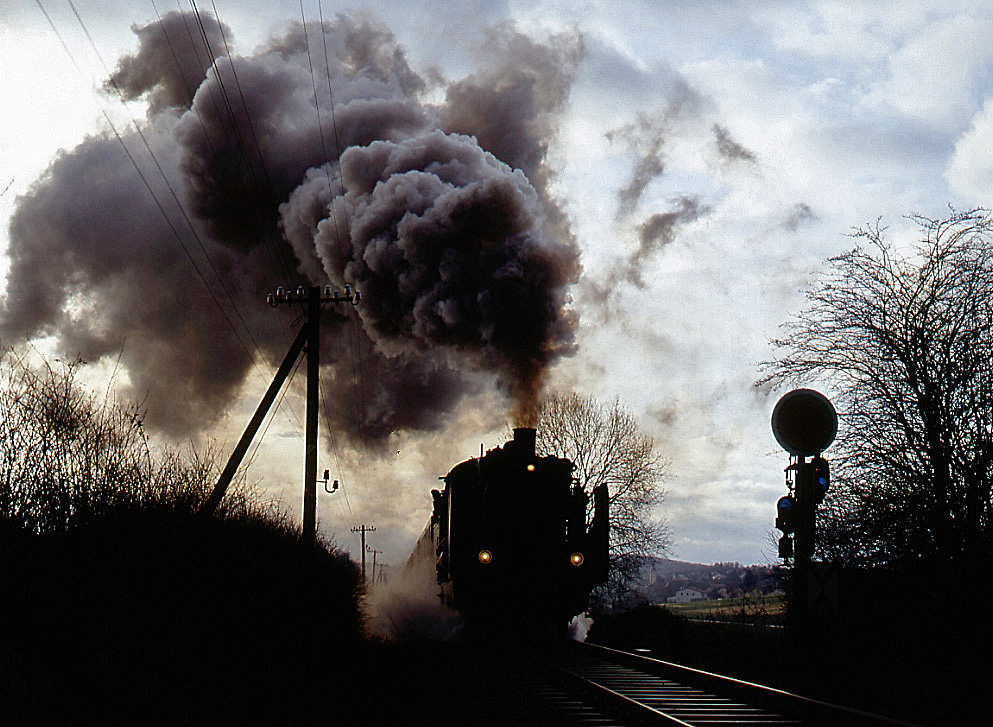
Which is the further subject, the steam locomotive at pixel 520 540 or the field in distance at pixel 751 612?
the field in distance at pixel 751 612

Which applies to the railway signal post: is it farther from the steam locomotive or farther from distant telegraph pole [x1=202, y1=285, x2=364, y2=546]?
distant telegraph pole [x1=202, y1=285, x2=364, y2=546]

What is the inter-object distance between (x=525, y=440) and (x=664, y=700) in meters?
5.89

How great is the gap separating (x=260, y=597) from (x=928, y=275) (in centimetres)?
1332

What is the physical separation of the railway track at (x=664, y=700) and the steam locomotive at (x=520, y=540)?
1.64m

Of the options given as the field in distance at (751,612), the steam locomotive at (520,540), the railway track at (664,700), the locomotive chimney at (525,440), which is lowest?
the field in distance at (751,612)

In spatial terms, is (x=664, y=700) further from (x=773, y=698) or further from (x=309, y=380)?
(x=309, y=380)

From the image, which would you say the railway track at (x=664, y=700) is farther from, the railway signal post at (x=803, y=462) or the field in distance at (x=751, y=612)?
the field in distance at (x=751, y=612)

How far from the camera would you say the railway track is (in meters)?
7.72

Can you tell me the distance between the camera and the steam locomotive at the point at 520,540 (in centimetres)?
1380

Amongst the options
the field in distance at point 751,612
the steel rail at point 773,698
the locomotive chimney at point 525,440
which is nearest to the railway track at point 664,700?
the steel rail at point 773,698

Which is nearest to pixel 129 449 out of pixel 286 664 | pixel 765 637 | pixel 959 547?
pixel 286 664

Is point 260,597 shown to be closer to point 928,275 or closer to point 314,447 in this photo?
point 314,447

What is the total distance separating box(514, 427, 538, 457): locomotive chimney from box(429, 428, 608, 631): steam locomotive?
0.04m

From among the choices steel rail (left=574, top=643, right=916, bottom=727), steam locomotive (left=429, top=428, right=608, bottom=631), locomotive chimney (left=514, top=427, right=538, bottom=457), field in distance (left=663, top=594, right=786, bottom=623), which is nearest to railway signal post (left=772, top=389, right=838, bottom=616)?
steel rail (left=574, top=643, right=916, bottom=727)
